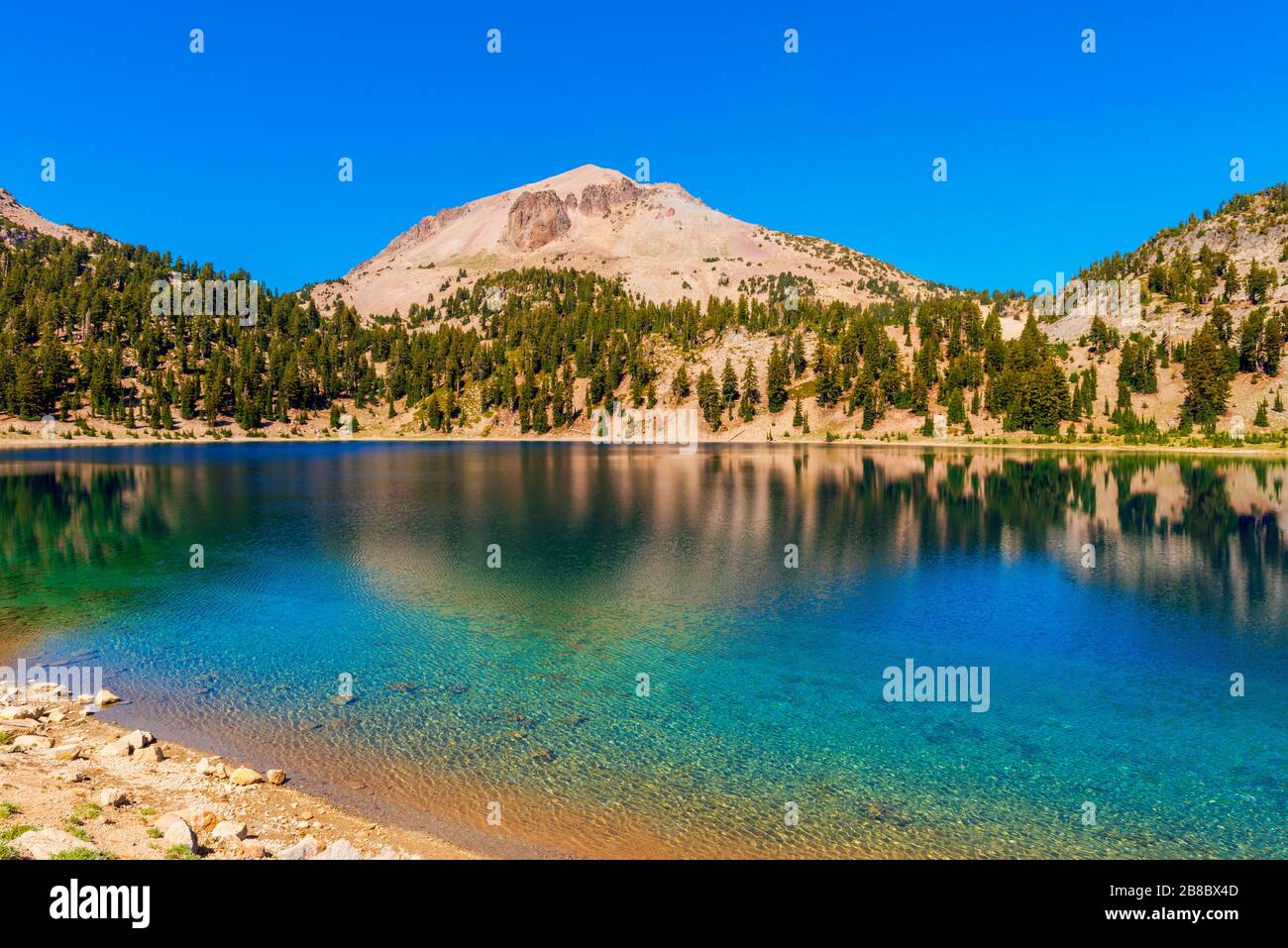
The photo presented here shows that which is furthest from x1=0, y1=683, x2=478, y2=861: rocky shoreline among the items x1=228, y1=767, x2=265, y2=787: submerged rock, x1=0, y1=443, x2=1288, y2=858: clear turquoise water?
x1=0, y1=443, x2=1288, y2=858: clear turquoise water

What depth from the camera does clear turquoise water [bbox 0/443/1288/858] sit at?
50.9ft

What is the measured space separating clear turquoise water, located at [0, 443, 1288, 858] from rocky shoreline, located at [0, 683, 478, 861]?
1099 millimetres

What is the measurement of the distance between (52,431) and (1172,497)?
754ft

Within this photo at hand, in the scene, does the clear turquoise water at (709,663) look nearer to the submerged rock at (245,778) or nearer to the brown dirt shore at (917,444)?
the submerged rock at (245,778)

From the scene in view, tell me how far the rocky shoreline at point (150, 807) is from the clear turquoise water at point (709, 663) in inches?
43.3

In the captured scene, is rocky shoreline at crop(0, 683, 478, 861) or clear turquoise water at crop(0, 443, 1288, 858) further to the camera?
clear turquoise water at crop(0, 443, 1288, 858)

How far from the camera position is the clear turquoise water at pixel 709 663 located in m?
15.5

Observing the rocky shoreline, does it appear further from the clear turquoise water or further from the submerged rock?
the clear turquoise water

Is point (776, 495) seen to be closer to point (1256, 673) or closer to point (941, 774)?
point (1256, 673)

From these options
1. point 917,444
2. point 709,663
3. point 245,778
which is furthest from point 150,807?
point 917,444

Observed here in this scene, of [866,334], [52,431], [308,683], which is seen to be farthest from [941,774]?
[52,431]

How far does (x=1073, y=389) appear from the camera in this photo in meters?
167
